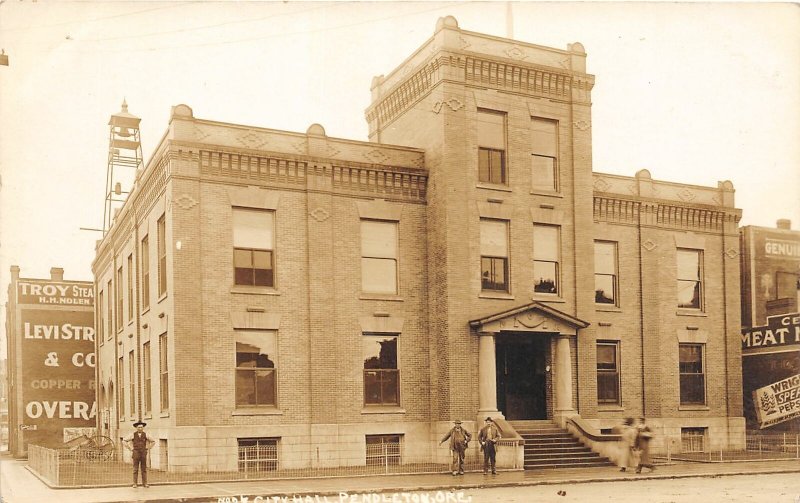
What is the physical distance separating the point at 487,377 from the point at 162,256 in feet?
Result: 35.5

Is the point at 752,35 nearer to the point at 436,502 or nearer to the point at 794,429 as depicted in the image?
the point at 436,502

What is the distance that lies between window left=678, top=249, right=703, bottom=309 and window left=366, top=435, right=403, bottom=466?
42.1ft

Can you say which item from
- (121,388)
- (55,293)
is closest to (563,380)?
(121,388)

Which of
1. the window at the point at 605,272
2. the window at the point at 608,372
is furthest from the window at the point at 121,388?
the window at the point at 605,272

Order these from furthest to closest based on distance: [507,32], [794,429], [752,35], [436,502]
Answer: [794,429], [507,32], [752,35], [436,502]

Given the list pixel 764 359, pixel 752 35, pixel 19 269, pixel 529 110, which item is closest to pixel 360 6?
pixel 752 35

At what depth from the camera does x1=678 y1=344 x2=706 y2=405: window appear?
3462 cm

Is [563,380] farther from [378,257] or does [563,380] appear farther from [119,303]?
[119,303]

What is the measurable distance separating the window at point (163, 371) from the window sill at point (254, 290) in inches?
120

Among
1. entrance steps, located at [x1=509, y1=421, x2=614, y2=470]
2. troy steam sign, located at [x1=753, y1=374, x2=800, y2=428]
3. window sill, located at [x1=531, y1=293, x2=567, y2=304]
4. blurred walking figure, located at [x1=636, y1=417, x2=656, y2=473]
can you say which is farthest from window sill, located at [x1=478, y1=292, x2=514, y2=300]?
troy steam sign, located at [x1=753, y1=374, x2=800, y2=428]

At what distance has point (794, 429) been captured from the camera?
A: 36.6m

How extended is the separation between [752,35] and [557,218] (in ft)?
33.6

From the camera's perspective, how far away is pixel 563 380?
98.2ft

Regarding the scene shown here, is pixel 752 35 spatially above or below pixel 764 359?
above
